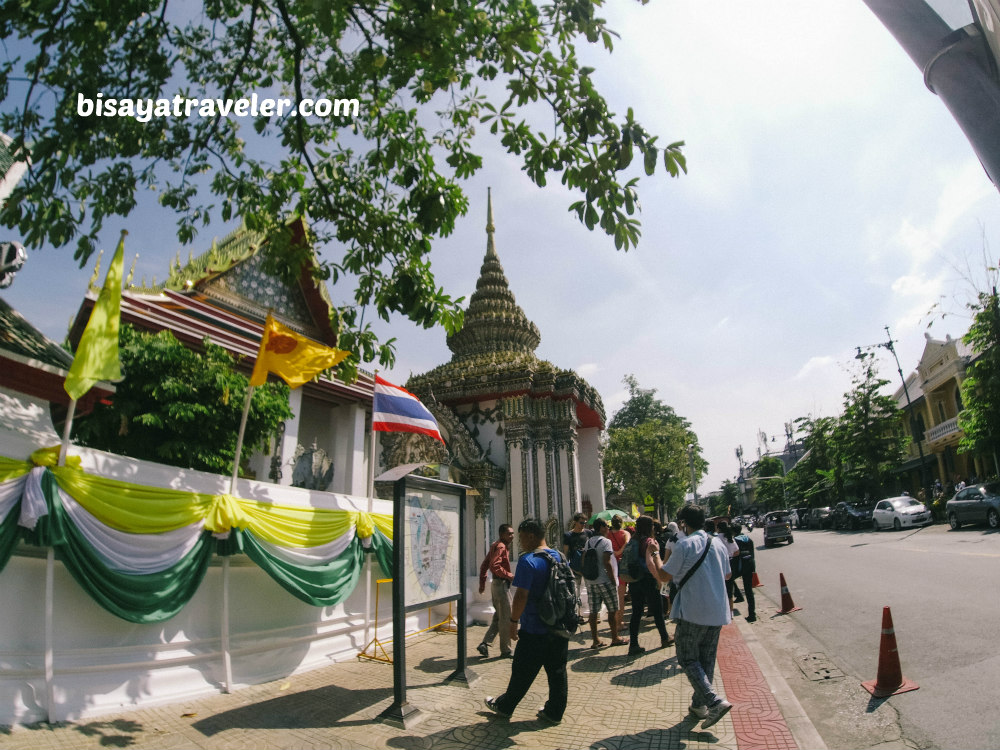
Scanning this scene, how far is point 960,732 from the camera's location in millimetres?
4273

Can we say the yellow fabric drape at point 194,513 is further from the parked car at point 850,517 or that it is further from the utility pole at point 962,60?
the parked car at point 850,517

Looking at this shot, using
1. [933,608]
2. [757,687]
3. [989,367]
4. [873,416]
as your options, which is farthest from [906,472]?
[757,687]

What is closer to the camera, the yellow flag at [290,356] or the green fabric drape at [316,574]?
the green fabric drape at [316,574]

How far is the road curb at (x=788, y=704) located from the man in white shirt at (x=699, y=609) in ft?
1.93

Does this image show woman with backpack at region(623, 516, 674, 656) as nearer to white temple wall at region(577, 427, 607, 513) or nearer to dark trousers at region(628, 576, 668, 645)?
dark trousers at region(628, 576, 668, 645)

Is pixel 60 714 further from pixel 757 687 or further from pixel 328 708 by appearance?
pixel 757 687

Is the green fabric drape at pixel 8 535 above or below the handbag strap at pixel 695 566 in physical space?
above

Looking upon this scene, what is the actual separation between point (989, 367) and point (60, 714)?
28254 mm

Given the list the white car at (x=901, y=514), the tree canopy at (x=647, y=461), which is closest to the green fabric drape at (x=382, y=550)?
the white car at (x=901, y=514)

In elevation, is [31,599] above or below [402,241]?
below

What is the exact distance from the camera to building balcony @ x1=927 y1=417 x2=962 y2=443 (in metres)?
32.2

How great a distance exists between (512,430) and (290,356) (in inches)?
344

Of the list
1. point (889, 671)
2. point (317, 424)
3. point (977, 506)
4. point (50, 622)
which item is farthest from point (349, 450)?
point (977, 506)

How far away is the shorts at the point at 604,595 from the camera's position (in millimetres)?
8188
